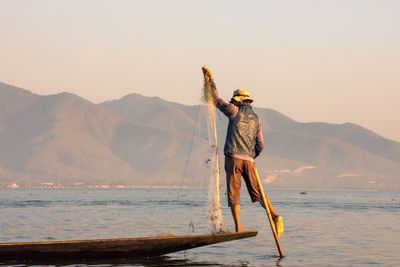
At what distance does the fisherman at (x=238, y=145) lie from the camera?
16.2 meters

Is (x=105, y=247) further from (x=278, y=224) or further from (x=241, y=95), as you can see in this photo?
(x=241, y=95)

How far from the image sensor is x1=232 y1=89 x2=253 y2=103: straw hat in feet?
54.1

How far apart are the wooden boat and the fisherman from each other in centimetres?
90

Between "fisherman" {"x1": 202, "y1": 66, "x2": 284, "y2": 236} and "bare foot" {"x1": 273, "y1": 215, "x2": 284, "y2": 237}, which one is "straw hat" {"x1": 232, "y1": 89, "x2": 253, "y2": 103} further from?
"bare foot" {"x1": 273, "y1": 215, "x2": 284, "y2": 237}

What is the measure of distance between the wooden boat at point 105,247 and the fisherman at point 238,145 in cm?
90

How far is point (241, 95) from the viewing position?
16500mm

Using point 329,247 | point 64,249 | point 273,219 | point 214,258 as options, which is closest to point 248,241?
point 329,247

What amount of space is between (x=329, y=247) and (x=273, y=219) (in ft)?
21.0

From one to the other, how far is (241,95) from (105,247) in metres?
4.62

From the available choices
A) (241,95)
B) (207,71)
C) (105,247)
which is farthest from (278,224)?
(105,247)

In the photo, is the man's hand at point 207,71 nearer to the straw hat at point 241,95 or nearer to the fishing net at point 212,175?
the fishing net at point 212,175

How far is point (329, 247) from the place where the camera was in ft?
74.2

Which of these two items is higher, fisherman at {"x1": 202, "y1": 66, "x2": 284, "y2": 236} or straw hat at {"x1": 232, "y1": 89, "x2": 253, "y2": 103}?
straw hat at {"x1": 232, "y1": 89, "x2": 253, "y2": 103}

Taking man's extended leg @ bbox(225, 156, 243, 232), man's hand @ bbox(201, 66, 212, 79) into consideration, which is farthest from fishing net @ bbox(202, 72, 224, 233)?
man's extended leg @ bbox(225, 156, 243, 232)
